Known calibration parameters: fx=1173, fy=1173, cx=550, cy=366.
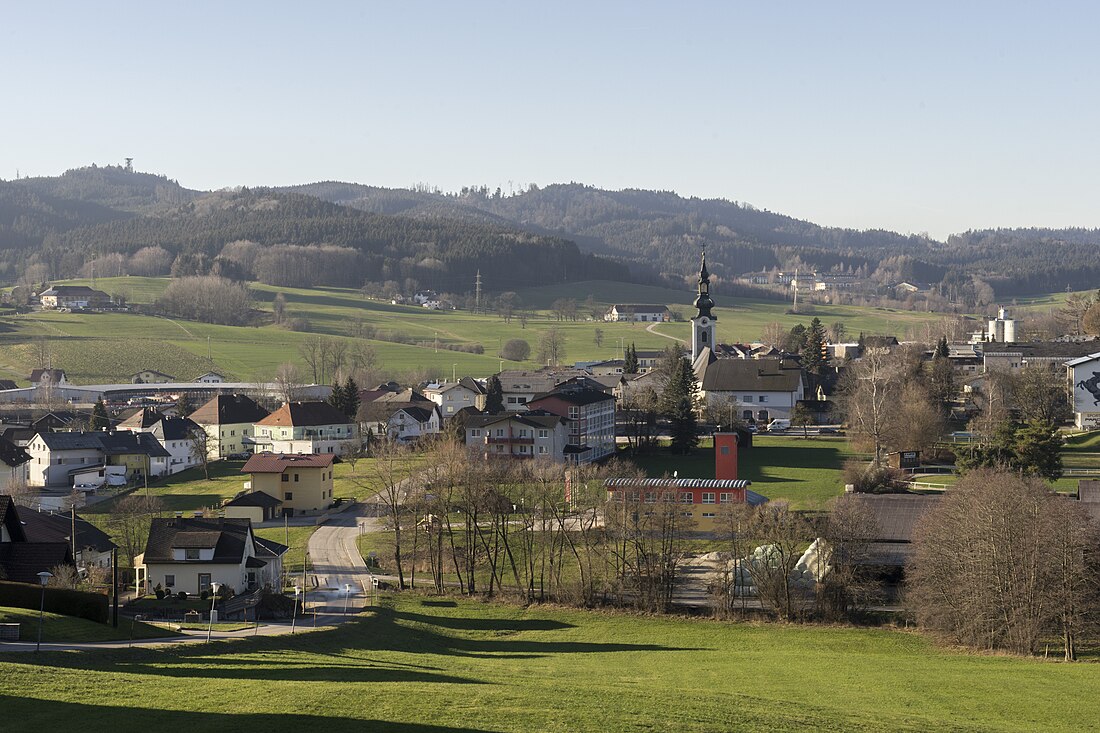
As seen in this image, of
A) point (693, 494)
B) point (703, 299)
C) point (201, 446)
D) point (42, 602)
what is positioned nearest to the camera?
point (42, 602)

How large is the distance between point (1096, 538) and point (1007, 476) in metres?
3.41

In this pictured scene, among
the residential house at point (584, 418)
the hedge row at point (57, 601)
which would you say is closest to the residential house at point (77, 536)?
the hedge row at point (57, 601)

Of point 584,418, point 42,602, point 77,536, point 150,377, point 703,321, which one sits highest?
point 703,321

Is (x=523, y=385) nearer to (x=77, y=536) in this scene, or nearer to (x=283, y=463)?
(x=283, y=463)

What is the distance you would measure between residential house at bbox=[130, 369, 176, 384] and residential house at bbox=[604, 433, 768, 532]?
7203 centimetres

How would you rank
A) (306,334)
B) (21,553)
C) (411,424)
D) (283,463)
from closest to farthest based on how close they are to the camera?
(21,553) → (283,463) → (411,424) → (306,334)

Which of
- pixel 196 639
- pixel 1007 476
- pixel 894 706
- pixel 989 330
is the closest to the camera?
pixel 894 706

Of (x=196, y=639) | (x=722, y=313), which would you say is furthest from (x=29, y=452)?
(x=722, y=313)

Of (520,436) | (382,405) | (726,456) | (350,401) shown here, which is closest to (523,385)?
(382,405)

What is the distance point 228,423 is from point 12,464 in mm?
16726

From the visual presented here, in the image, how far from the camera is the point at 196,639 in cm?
2605

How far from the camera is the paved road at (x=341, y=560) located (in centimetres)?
3841

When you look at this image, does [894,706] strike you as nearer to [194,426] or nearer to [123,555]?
[123,555]

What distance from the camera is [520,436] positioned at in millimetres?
67000
